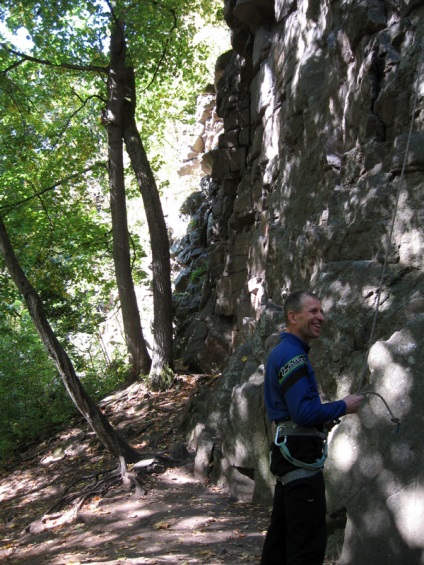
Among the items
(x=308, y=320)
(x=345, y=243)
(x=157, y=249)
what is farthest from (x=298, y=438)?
(x=157, y=249)

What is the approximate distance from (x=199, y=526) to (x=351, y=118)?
18.7ft

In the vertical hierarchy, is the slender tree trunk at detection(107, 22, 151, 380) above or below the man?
above

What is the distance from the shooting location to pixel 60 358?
32.4ft

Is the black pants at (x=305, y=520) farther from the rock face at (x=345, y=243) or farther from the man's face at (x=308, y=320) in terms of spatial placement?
the rock face at (x=345, y=243)

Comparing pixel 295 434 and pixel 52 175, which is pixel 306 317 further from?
pixel 52 175

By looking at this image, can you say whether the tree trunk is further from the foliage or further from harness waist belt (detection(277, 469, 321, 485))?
harness waist belt (detection(277, 469, 321, 485))

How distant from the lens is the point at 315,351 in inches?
247

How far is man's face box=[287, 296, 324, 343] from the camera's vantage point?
3432 millimetres

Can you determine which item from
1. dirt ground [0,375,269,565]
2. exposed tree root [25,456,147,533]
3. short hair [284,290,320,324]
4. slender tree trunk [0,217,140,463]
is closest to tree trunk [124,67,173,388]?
dirt ground [0,375,269,565]

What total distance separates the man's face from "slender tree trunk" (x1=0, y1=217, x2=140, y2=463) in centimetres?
716

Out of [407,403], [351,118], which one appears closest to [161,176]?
[351,118]

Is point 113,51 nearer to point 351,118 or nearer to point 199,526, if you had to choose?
point 351,118

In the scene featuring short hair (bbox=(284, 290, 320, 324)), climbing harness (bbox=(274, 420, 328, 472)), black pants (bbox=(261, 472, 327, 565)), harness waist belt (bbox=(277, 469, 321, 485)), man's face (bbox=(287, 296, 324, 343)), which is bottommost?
black pants (bbox=(261, 472, 327, 565))

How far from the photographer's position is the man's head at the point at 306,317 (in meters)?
3.43
